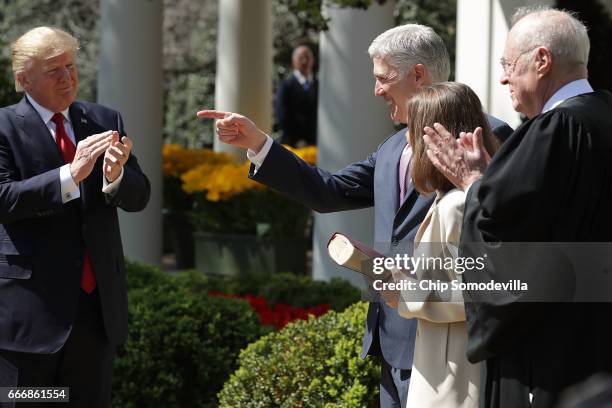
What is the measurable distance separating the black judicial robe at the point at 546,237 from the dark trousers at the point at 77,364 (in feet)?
6.17

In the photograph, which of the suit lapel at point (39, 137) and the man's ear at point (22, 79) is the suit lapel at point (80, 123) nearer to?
the suit lapel at point (39, 137)

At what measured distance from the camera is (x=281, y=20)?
18578 mm

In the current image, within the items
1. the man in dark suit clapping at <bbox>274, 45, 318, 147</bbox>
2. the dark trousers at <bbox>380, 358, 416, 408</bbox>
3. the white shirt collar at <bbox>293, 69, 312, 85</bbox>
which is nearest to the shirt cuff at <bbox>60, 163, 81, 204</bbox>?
the dark trousers at <bbox>380, 358, 416, 408</bbox>

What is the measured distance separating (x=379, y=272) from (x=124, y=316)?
4.67ft

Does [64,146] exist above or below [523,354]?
above

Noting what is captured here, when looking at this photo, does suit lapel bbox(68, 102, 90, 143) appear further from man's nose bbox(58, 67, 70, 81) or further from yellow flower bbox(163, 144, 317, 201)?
yellow flower bbox(163, 144, 317, 201)

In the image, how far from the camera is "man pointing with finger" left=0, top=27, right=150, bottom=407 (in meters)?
4.03

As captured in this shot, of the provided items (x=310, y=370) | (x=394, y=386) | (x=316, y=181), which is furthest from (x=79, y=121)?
(x=394, y=386)

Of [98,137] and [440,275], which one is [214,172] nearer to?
[98,137]

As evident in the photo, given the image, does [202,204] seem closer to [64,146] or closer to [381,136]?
[381,136]

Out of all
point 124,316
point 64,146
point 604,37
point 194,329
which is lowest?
point 194,329

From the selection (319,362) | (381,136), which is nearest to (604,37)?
(381,136)

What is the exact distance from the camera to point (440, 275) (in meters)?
3.15

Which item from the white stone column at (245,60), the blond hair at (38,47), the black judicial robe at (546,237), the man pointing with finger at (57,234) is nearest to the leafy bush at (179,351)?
the man pointing with finger at (57,234)
